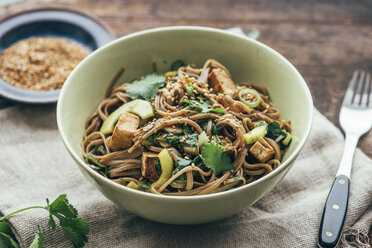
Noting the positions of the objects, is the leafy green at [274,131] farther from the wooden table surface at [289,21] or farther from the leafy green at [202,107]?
the wooden table surface at [289,21]

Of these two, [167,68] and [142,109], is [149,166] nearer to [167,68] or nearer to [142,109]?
[142,109]

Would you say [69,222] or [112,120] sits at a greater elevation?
[112,120]

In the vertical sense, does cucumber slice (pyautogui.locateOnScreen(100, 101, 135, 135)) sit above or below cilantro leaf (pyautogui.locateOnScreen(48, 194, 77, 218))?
above

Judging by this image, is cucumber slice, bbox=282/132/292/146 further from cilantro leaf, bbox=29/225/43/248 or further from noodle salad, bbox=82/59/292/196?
cilantro leaf, bbox=29/225/43/248

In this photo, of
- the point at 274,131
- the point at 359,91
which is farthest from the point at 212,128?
the point at 359,91

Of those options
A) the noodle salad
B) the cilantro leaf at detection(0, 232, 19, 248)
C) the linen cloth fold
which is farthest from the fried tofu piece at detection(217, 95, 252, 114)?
the cilantro leaf at detection(0, 232, 19, 248)

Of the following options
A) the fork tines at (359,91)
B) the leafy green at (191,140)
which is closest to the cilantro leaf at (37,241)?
the leafy green at (191,140)
